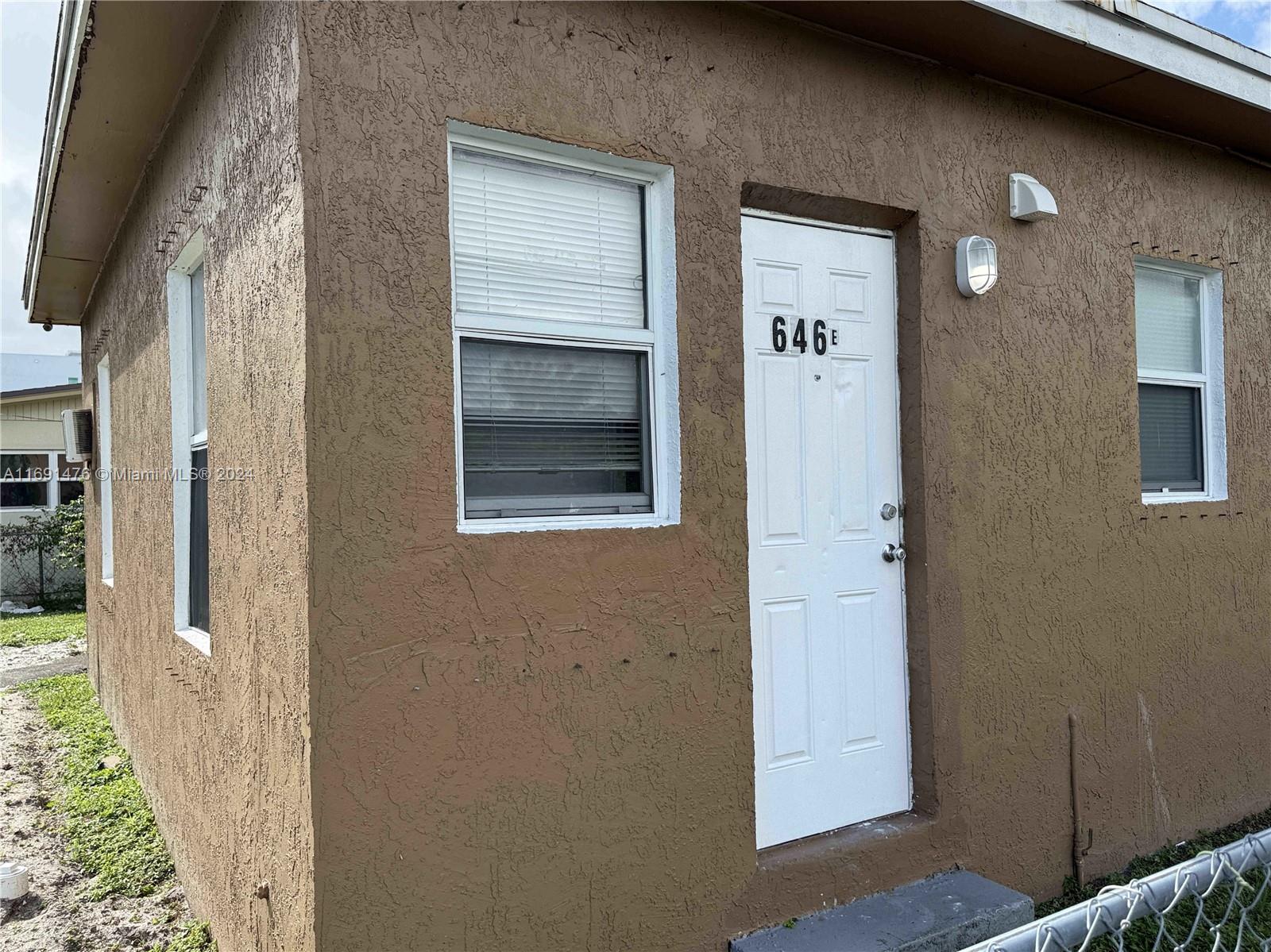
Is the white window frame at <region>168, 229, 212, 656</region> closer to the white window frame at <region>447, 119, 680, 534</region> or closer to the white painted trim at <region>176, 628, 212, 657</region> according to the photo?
the white painted trim at <region>176, 628, 212, 657</region>

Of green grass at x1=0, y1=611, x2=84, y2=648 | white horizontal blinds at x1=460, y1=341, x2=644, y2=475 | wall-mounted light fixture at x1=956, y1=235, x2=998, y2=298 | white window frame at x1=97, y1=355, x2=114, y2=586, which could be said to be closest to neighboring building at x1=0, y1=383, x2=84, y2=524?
green grass at x1=0, y1=611, x2=84, y2=648

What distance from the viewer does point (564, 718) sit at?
2.99 m

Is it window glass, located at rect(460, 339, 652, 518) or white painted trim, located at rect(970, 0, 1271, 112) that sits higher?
white painted trim, located at rect(970, 0, 1271, 112)

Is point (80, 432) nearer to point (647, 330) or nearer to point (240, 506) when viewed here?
point (240, 506)

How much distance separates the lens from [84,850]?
4941 millimetres

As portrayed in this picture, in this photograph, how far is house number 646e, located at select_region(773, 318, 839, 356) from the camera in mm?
3678

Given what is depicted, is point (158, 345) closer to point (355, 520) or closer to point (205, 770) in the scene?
point (205, 770)

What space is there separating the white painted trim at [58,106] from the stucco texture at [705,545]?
1.56m

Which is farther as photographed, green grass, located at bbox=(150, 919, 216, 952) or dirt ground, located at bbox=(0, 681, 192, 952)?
dirt ground, located at bbox=(0, 681, 192, 952)

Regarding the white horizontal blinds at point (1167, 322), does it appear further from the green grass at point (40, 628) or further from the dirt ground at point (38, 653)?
the green grass at point (40, 628)

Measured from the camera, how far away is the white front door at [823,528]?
3611mm

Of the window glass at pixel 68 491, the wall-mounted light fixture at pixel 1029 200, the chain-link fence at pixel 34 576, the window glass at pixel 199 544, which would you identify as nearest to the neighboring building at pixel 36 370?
the window glass at pixel 68 491

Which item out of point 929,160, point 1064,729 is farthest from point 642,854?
point 929,160

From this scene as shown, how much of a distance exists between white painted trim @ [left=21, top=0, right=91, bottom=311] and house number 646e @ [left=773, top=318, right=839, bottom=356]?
271 centimetres
